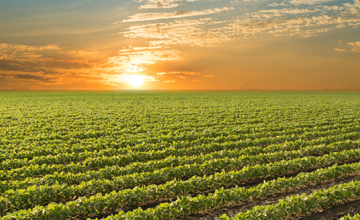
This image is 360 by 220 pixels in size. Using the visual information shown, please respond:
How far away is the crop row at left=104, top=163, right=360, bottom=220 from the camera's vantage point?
20.8 ft

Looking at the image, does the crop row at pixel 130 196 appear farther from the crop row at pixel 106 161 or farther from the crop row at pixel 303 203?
the crop row at pixel 106 161

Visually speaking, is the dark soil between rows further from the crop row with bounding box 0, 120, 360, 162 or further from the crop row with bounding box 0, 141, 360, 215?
the crop row with bounding box 0, 120, 360, 162

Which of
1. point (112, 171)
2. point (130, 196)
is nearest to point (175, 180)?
point (130, 196)

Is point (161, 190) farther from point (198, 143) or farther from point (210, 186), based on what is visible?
point (198, 143)

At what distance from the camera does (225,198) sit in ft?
24.0

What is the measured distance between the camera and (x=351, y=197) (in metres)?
7.98

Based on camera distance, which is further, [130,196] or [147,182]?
[147,182]

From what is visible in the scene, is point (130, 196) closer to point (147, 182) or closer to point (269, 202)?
point (147, 182)

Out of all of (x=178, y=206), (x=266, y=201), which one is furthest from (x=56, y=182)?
(x=266, y=201)

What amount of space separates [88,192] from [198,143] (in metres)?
7.46

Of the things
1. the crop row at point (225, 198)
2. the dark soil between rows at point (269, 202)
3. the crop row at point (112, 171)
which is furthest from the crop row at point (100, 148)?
the dark soil between rows at point (269, 202)

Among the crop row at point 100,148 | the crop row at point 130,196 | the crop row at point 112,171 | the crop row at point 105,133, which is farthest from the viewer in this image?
the crop row at point 105,133

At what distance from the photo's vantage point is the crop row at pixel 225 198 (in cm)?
633

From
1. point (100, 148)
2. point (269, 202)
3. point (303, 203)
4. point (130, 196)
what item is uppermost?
point (100, 148)
